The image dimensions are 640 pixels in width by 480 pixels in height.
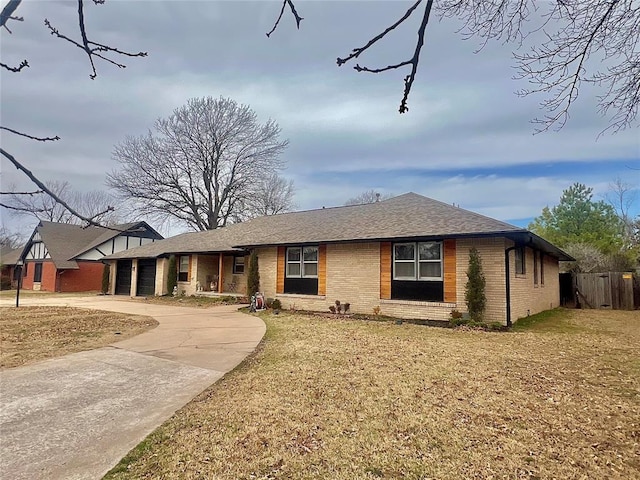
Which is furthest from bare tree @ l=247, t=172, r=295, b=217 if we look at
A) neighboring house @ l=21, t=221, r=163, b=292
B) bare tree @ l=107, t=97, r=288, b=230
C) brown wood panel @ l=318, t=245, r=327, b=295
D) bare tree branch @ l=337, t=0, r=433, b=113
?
bare tree branch @ l=337, t=0, r=433, b=113

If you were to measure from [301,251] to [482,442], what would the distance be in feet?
38.7

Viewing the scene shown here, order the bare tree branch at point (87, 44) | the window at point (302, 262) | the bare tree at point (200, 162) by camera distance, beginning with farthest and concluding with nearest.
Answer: the bare tree at point (200, 162) → the window at point (302, 262) → the bare tree branch at point (87, 44)

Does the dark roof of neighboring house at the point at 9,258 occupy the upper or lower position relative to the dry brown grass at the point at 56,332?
upper

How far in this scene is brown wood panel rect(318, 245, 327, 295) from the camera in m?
13.9

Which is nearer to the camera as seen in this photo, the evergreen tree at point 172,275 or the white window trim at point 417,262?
the white window trim at point 417,262

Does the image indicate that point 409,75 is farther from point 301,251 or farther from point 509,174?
point 509,174

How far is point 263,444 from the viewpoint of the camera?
3381 mm

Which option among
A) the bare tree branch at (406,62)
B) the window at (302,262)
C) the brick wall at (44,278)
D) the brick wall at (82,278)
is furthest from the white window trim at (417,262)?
the brick wall at (44,278)

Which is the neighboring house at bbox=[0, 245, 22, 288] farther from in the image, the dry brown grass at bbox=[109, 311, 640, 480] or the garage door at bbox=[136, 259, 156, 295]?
the dry brown grass at bbox=[109, 311, 640, 480]

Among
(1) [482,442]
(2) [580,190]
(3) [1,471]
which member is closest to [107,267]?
(3) [1,471]

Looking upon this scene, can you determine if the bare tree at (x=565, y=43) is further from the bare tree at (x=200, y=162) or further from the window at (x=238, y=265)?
the bare tree at (x=200, y=162)

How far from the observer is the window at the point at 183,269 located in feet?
69.7

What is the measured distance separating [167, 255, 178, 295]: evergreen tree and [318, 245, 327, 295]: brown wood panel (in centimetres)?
1086

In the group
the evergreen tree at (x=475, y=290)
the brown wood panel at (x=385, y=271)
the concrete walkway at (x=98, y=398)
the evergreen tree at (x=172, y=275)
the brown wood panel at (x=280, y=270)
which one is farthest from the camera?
the evergreen tree at (x=172, y=275)
